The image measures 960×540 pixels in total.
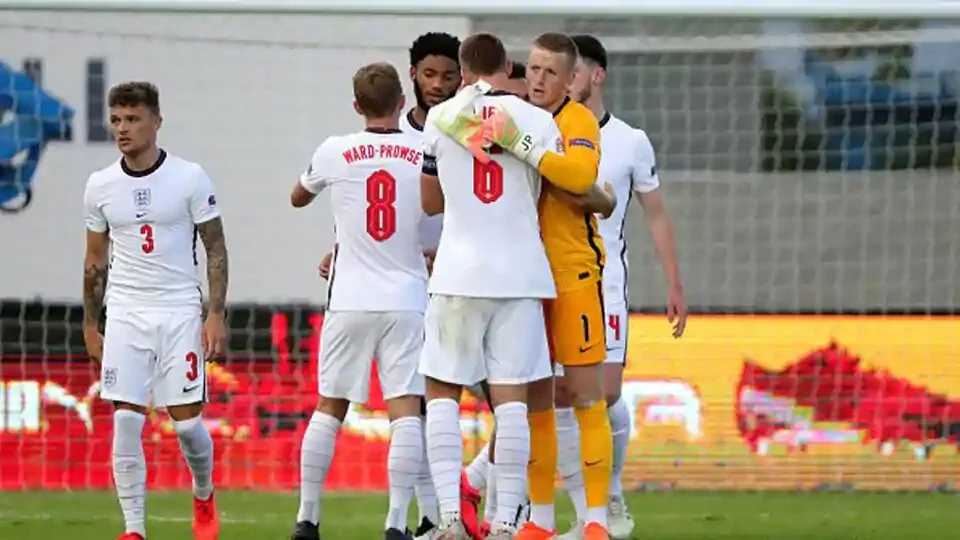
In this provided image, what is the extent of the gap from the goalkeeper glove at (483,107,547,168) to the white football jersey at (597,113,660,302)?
1802mm

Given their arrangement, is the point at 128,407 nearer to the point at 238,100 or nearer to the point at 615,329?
the point at 615,329

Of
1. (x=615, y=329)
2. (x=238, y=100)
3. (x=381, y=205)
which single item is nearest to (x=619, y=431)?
(x=615, y=329)

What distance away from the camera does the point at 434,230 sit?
8.88 meters

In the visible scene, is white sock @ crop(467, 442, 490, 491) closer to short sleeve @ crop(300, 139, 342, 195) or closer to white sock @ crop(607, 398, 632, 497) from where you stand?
white sock @ crop(607, 398, 632, 497)

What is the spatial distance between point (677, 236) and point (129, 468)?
8.44m

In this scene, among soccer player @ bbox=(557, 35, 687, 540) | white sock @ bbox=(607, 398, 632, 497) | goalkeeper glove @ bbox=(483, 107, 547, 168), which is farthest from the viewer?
white sock @ bbox=(607, 398, 632, 497)

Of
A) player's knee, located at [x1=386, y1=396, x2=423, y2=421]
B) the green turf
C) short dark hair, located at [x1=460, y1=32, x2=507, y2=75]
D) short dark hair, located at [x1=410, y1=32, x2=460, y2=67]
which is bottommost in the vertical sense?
the green turf

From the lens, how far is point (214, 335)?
8695 mm

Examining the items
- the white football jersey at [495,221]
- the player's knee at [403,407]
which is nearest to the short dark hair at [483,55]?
the white football jersey at [495,221]

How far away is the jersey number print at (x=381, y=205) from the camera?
27.8 feet

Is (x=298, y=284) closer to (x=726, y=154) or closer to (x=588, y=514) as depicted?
(x=726, y=154)

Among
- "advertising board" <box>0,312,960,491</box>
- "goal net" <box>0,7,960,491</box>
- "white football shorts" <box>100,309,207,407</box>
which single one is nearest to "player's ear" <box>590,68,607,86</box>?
"white football shorts" <box>100,309,207,407</box>

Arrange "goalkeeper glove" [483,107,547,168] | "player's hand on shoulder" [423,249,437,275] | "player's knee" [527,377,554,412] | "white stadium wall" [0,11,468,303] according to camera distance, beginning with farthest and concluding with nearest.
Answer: "white stadium wall" [0,11,468,303] < "player's hand on shoulder" [423,249,437,275] < "player's knee" [527,377,554,412] < "goalkeeper glove" [483,107,547,168]

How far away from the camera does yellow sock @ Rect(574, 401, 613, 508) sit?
8070 mm
